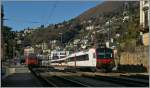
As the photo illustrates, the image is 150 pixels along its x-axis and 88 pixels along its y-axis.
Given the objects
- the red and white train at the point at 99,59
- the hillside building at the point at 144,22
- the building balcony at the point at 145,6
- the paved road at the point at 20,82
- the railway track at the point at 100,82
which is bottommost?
the railway track at the point at 100,82

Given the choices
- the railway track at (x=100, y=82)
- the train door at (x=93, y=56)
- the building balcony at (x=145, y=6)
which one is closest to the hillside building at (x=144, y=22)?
the building balcony at (x=145, y=6)

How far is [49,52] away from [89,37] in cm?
3358

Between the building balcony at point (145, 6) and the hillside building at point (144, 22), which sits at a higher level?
the building balcony at point (145, 6)

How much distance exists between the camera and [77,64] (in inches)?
2101

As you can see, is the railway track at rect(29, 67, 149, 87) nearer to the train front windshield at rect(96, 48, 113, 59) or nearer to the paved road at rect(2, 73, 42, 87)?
the paved road at rect(2, 73, 42, 87)

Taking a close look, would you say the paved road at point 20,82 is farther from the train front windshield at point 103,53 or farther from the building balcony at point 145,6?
the building balcony at point 145,6

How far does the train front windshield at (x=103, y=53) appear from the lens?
4450 cm

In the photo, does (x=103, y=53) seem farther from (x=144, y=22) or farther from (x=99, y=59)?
(x=144, y=22)

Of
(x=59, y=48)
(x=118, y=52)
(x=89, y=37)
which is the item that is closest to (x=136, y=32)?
(x=118, y=52)

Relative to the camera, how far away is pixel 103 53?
44.8m

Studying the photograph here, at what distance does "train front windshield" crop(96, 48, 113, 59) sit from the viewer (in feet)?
146

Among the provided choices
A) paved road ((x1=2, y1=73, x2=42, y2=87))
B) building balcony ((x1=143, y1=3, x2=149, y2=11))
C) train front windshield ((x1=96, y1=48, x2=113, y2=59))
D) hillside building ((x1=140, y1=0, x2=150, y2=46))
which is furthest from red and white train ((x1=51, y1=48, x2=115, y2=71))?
paved road ((x1=2, y1=73, x2=42, y2=87))

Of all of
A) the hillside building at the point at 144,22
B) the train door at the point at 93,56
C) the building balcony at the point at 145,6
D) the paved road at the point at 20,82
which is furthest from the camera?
the hillside building at the point at 144,22

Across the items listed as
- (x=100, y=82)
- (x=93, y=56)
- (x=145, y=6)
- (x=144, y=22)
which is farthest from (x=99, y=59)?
(x=100, y=82)
